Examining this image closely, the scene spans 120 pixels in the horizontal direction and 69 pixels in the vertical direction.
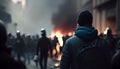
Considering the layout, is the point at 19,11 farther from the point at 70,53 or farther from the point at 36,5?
the point at 70,53

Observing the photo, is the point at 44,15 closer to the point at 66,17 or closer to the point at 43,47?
the point at 66,17

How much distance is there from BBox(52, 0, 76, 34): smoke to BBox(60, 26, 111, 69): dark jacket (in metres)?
48.3

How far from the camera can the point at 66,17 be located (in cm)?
6025

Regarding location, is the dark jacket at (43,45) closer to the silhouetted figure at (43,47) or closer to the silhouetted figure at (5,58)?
the silhouetted figure at (43,47)

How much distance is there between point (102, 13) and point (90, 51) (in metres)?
40.4

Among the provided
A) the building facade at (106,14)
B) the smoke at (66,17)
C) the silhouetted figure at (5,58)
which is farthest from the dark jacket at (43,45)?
the smoke at (66,17)

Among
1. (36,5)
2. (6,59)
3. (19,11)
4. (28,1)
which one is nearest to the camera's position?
(6,59)

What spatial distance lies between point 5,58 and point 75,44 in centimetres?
215

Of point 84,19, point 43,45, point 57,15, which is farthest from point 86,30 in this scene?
point 57,15

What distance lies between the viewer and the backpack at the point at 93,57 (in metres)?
6.23

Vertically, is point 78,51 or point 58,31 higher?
point 78,51

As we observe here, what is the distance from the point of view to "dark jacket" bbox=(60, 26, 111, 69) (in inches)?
245

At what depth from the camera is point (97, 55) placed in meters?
6.28

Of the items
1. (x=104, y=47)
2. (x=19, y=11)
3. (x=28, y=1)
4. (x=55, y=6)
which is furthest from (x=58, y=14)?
(x=104, y=47)
